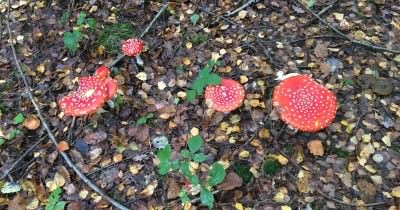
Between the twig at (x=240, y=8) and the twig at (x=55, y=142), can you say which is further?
the twig at (x=240, y=8)

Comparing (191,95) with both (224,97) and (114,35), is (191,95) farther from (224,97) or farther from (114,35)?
(114,35)

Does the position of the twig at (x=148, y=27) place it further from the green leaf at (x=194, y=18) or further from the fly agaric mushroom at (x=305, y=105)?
the fly agaric mushroom at (x=305, y=105)

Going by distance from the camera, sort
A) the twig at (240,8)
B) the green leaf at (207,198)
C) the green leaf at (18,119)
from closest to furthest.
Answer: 1. the green leaf at (207,198)
2. the green leaf at (18,119)
3. the twig at (240,8)

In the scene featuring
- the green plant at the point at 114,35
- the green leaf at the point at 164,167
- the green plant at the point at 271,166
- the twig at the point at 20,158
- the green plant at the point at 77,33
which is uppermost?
the green plant at the point at 77,33

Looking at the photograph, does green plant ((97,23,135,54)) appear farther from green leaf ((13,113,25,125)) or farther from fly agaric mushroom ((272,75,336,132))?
fly agaric mushroom ((272,75,336,132))

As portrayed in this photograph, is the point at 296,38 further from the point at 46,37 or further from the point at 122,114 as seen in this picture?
the point at 46,37

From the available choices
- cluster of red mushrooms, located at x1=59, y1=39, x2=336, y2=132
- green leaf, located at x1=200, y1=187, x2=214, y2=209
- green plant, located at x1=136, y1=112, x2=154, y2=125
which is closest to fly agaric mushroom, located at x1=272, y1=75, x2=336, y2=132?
cluster of red mushrooms, located at x1=59, y1=39, x2=336, y2=132

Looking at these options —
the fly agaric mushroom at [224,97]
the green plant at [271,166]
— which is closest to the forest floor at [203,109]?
the green plant at [271,166]
